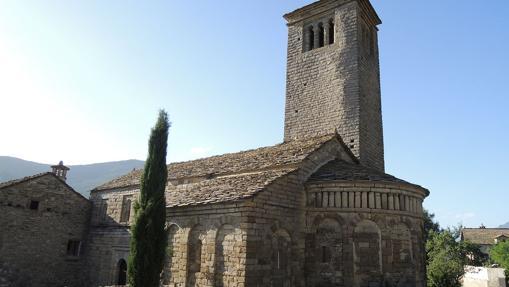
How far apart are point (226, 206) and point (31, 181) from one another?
45.4 feet

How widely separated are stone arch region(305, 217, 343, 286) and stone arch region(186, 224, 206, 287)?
3718mm

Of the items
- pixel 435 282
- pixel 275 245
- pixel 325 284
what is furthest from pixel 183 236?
pixel 435 282

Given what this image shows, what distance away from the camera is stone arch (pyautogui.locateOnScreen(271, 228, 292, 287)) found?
40.0 ft

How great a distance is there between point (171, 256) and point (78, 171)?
187m

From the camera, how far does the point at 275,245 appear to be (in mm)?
12430

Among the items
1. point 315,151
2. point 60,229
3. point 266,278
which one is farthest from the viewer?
point 60,229

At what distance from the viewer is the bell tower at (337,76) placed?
18688 mm

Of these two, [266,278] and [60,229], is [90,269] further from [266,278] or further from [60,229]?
[266,278]

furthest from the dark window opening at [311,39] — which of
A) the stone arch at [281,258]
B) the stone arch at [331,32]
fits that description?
the stone arch at [281,258]

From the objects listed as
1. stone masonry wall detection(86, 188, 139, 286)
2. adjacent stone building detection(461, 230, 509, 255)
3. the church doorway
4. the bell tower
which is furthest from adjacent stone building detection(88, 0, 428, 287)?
adjacent stone building detection(461, 230, 509, 255)

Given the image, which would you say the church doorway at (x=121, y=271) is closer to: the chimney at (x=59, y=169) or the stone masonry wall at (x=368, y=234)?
the chimney at (x=59, y=169)

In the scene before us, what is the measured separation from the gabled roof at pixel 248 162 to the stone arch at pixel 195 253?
350cm

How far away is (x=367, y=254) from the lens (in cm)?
1252

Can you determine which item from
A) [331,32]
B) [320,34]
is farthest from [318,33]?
[331,32]
